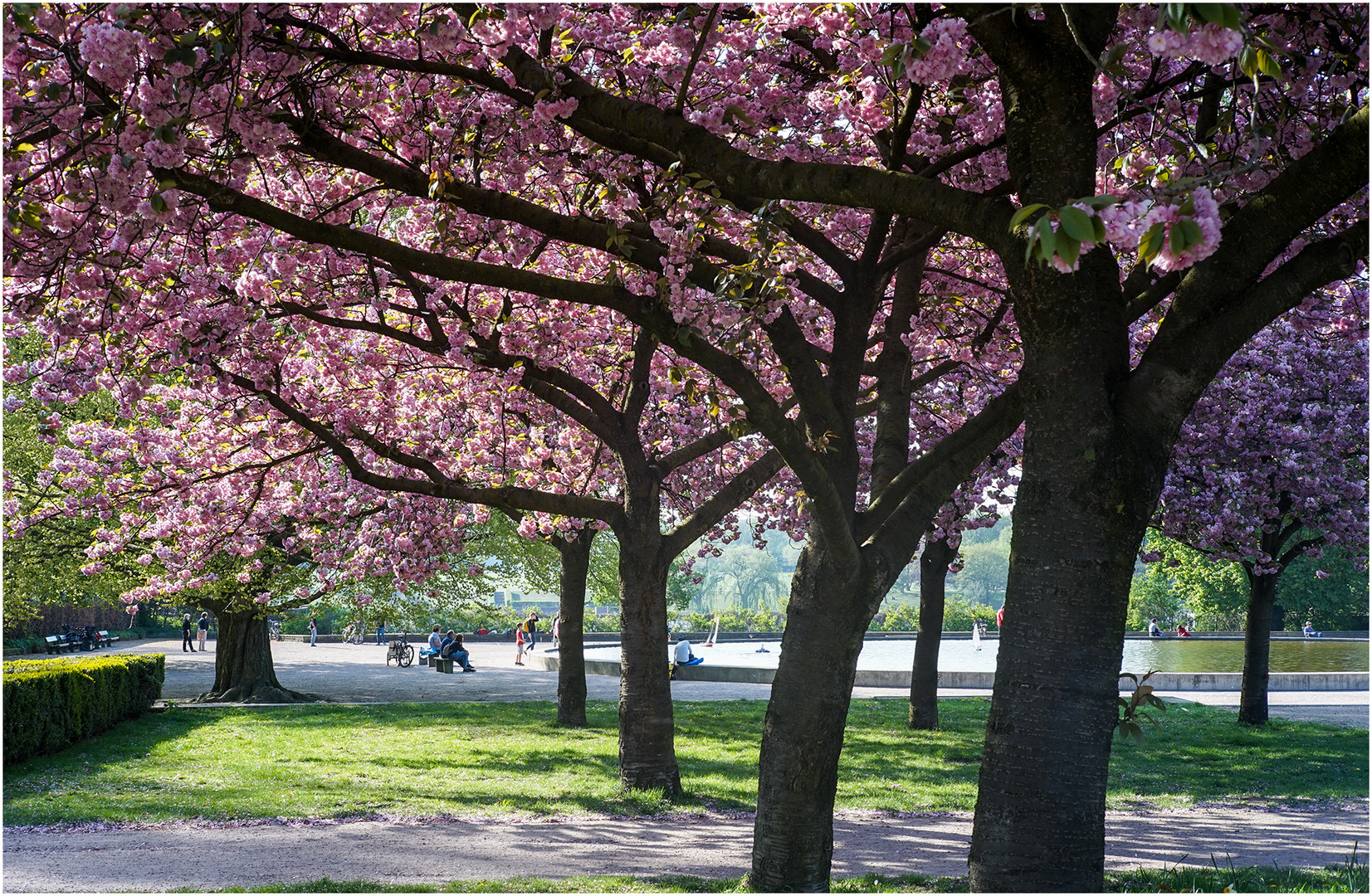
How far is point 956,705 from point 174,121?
693 inches

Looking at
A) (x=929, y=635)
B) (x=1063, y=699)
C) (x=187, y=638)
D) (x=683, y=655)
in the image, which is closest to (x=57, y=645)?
(x=187, y=638)

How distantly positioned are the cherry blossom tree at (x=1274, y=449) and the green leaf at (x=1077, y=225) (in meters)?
12.5

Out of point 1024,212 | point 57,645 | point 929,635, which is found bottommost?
point 57,645

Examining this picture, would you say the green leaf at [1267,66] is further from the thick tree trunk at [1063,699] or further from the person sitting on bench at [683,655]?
the person sitting on bench at [683,655]

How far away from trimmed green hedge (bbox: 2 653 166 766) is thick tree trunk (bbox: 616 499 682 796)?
738cm

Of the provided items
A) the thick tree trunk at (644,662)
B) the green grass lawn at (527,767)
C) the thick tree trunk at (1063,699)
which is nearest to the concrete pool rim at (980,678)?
the green grass lawn at (527,767)

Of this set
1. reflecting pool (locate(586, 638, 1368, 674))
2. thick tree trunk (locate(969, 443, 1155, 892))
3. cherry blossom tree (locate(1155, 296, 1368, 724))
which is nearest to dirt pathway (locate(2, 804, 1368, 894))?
thick tree trunk (locate(969, 443, 1155, 892))

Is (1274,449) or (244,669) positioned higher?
(1274,449)

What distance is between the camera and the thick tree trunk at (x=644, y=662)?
10680 millimetres

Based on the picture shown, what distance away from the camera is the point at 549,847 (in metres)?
8.47

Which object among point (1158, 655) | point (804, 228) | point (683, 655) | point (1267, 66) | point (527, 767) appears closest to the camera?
point (1267, 66)

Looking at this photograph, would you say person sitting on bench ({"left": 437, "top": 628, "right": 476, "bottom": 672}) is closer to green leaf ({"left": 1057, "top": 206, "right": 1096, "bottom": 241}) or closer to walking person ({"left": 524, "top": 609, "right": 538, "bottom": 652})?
walking person ({"left": 524, "top": 609, "right": 538, "bottom": 652})

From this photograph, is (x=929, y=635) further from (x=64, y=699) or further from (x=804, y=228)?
(x=64, y=699)

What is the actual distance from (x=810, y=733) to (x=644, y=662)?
14.7ft
